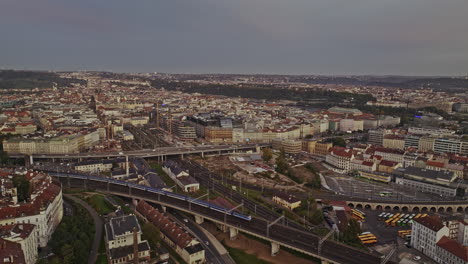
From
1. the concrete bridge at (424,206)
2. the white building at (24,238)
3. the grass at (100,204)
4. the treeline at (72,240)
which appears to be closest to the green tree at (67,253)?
the treeline at (72,240)

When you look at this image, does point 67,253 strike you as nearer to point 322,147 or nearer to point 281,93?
point 322,147

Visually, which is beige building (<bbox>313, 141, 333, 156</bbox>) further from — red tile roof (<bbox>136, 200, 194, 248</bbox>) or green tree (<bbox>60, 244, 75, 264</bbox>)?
green tree (<bbox>60, 244, 75, 264</bbox>)

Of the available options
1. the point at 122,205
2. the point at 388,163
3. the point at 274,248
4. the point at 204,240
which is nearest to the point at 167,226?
the point at 204,240

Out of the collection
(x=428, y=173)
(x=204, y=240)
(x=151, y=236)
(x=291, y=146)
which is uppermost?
(x=428, y=173)

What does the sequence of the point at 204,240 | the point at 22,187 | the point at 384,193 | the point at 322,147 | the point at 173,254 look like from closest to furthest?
the point at 173,254 → the point at 204,240 → the point at 22,187 → the point at 384,193 → the point at 322,147

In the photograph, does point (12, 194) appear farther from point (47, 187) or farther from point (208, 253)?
point (208, 253)

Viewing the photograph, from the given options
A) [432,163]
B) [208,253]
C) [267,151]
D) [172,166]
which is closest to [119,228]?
[208,253]
